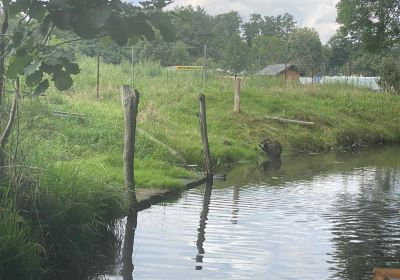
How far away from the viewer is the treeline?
42.9 m

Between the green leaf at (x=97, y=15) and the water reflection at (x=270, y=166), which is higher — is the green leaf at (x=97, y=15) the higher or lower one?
the higher one

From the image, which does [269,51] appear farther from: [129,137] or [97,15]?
[97,15]

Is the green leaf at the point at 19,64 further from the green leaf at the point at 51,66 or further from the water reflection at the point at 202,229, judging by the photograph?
the water reflection at the point at 202,229

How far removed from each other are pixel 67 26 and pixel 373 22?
25454 millimetres

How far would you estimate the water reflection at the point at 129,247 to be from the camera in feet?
25.0

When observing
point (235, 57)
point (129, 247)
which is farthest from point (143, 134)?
point (235, 57)

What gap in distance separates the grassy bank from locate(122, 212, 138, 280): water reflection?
45 cm

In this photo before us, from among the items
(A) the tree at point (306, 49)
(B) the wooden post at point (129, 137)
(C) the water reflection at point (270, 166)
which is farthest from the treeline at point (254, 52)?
(B) the wooden post at point (129, 137)

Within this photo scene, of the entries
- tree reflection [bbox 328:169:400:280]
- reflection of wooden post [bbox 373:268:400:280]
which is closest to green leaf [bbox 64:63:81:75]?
reflection of wooden post [bbox 373:268:400:280]

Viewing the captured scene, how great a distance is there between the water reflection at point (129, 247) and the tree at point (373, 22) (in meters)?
19.1

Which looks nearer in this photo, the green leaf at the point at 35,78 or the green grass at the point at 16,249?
the green leaf at the point at 35,78

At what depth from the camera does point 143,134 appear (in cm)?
1752

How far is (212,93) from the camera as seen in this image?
2845cm

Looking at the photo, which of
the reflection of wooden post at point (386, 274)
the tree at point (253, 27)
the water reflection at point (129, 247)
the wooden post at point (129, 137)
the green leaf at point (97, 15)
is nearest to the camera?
the green leaf at point (97, 15)
